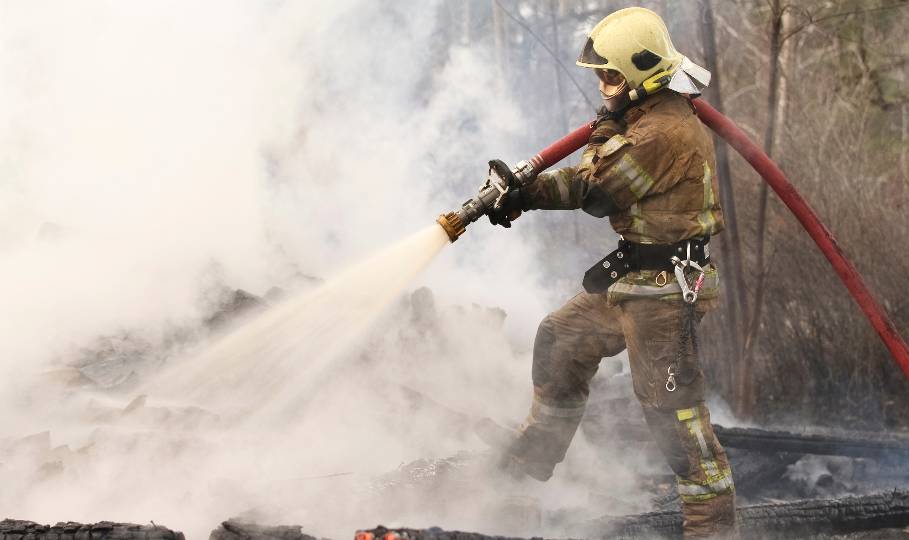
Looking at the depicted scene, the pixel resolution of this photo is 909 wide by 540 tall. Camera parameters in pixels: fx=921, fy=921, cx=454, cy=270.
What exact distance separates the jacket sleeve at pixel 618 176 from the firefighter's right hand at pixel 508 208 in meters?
0.16

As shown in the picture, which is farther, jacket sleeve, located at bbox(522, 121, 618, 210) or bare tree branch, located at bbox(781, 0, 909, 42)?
bare tree branch, located at bbox(781, 0, 909, 42)

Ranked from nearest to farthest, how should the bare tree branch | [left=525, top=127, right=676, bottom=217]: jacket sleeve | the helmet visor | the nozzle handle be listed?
[left=525, top=127, right=676, bottom=217]: jacket sleeve → the helmet visor → the nozzle handle → the bare tree branch

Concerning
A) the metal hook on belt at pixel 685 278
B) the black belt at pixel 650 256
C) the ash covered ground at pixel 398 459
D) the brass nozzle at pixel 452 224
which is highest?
the brass nozzle at pixel 452 224

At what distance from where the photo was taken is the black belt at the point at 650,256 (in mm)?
4238

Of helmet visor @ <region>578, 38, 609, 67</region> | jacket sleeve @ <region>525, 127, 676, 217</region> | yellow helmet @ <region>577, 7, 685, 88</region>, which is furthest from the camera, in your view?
helmet visor @ <region>578, 38, 609, 67</region>

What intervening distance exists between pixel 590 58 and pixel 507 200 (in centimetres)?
81

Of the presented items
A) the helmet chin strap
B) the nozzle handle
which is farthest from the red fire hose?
the helmet chin strap

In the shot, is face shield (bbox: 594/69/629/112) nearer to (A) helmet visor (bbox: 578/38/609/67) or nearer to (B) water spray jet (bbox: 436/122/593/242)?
(A) helmet visor (bbox: 578/38/609/67)

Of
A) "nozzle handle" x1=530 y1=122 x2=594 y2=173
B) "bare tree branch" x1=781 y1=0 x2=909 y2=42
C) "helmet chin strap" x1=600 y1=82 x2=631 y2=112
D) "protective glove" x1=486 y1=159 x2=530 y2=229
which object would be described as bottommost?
"protective glove" x1=486 y1=159 x2=530 y2=229

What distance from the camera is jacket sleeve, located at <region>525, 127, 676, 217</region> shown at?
13.4ft

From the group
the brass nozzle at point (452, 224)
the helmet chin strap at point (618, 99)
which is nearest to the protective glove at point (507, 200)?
the brass nozzle at point (452, 224)

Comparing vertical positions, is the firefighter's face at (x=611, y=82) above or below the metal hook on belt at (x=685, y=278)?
above

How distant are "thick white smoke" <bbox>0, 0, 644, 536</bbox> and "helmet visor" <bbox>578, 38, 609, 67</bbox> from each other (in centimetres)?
242

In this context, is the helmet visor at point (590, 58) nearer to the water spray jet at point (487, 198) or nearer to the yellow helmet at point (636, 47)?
the yellow helmet at point (636, 47)
